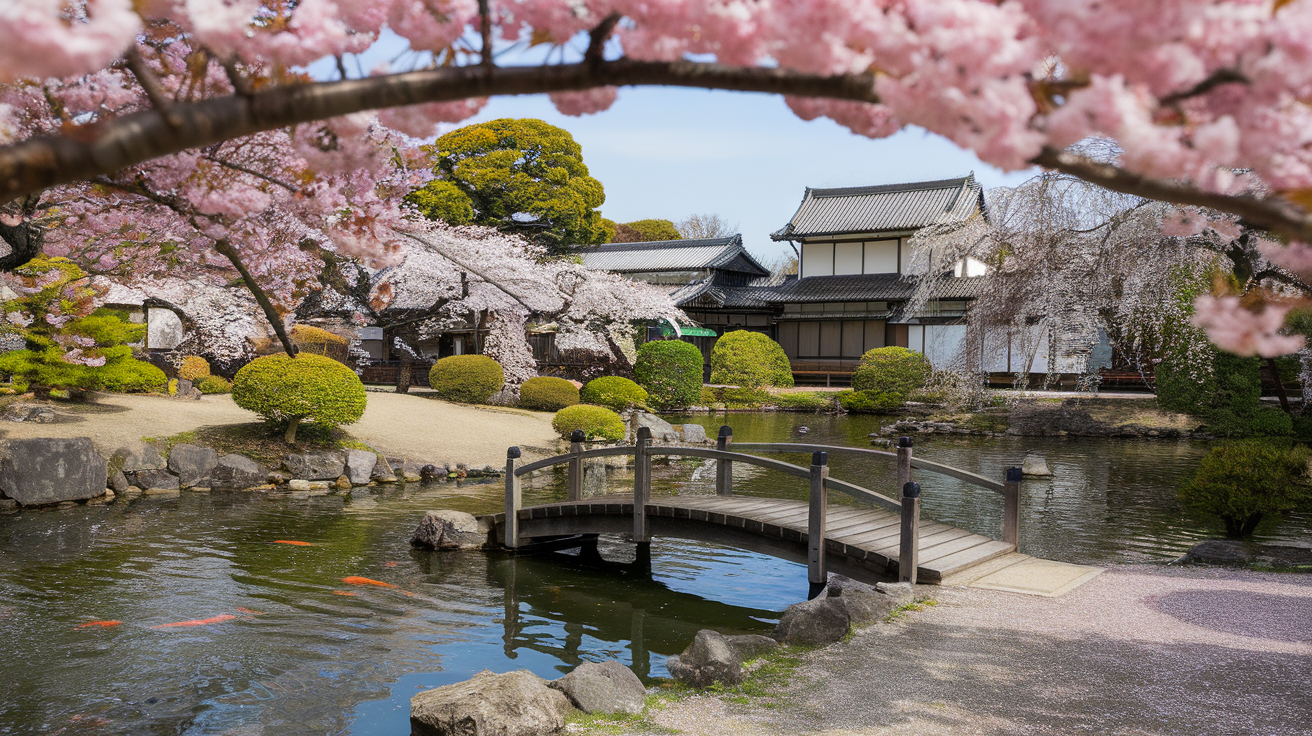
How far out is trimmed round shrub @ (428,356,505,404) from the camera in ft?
72.9

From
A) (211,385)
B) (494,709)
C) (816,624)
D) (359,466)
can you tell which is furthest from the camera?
(211,385)

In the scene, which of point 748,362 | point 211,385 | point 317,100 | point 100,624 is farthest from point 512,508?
point 748,362

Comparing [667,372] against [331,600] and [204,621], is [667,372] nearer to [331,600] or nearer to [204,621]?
[331,600]

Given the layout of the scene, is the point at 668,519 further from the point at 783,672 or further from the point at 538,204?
the point at 538,204

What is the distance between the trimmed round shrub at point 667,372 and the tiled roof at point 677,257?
43.7ft

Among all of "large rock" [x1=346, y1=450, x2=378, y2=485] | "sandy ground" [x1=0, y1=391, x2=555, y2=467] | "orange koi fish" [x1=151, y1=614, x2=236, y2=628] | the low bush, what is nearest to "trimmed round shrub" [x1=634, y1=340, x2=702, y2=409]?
the low bush

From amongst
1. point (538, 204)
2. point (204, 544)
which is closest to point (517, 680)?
point (204, 544)

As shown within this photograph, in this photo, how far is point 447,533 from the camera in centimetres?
1031

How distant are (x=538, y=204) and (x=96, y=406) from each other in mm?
17912

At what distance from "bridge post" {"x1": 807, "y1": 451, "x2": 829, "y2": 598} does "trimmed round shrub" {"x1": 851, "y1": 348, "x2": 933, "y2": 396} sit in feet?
65.9

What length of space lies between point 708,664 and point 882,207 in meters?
33.6

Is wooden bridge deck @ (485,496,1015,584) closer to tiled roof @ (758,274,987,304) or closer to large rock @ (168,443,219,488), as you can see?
large rock @ (168,443,219,488)

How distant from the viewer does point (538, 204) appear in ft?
102

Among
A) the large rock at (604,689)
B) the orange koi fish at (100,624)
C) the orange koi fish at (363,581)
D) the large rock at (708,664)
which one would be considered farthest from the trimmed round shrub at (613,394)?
the large rock at (604,689)
